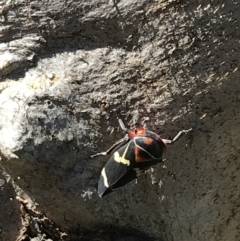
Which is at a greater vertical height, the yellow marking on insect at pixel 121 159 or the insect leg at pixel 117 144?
the insect leg at pixel 117 144

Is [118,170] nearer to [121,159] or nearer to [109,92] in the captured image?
[121,159]

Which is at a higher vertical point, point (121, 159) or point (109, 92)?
point (109, 92)

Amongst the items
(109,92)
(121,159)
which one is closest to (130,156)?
(121,159)

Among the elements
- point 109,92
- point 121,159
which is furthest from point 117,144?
point 109,92

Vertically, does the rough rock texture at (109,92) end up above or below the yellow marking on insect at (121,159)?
above

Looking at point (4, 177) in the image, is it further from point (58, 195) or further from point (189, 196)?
point (189, 196)

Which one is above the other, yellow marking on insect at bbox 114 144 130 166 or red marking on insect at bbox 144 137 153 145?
red marking on insect at bbox 144 137 153 145
